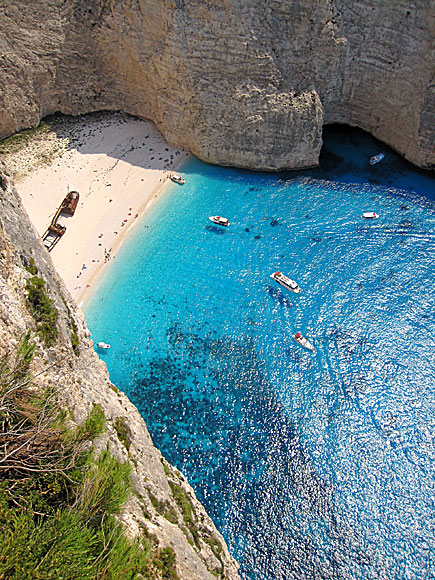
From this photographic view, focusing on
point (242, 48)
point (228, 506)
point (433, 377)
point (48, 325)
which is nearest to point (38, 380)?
point (48, 325)

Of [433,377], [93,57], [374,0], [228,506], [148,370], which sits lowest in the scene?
[228,506]

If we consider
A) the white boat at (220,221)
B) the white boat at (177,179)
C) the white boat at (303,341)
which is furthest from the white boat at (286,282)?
the white boat at (177,179)

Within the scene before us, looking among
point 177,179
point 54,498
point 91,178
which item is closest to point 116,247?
point 91,178

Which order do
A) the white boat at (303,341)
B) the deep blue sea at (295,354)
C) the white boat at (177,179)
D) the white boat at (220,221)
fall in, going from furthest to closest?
the white boat at (177,179) < the white boat at (220,221) < the white boat at (303,341) < the deep blue sea at (295,354)

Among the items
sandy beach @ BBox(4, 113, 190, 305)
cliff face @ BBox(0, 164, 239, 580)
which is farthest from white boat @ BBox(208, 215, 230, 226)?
cliff face @ BBox(0, 164, 239, 580)

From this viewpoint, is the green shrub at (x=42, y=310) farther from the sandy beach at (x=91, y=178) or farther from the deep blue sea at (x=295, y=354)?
the sandy beach at (x=91, y=178)

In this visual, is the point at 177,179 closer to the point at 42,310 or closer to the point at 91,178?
the point at 91,178

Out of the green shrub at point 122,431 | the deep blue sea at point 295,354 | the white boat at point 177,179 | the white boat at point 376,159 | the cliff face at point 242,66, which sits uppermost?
the cliff face at point 242,66

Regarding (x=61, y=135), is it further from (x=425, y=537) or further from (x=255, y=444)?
(x=425, y=537)
